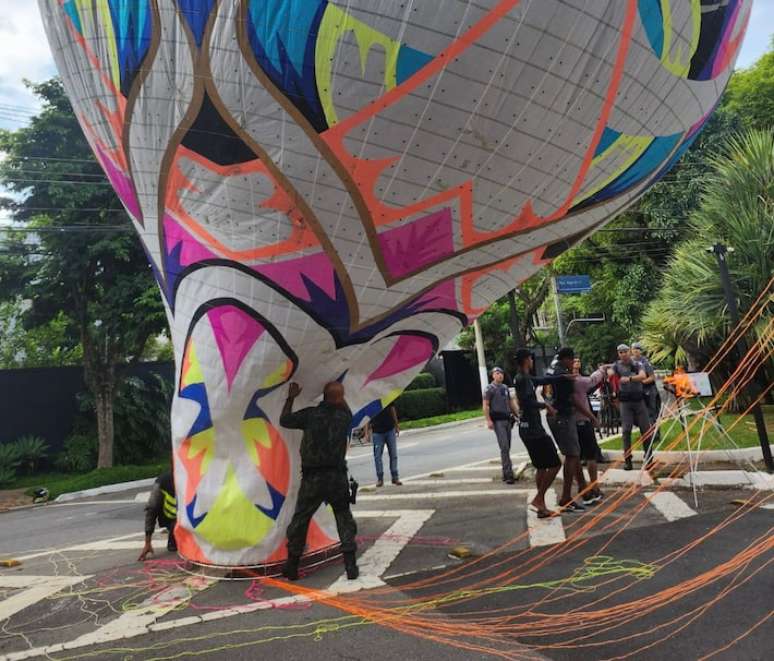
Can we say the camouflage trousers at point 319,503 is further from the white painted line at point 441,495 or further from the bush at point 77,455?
the bush at point 77,455

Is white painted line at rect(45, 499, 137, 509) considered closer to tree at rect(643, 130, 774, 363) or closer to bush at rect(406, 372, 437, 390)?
tree at rect(643, 130, 774, 363)

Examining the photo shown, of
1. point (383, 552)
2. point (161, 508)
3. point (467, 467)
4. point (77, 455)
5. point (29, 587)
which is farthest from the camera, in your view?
point (77, 455)

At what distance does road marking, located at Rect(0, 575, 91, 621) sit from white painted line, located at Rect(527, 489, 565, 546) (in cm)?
401

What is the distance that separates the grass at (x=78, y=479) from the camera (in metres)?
13.4

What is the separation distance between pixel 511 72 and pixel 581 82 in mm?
502

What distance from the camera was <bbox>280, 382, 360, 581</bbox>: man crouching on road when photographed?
4.52m

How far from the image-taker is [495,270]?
16.9 ft

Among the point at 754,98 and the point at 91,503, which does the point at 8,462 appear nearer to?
the point at 91,503

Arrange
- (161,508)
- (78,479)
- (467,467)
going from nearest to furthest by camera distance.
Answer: (161,508)
(467,467)
(78,479)

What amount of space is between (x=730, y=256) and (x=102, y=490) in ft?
45.6

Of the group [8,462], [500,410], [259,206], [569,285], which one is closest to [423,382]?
[569,285]

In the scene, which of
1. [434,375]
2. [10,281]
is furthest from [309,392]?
[434,375]

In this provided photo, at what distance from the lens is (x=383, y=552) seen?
203 inches

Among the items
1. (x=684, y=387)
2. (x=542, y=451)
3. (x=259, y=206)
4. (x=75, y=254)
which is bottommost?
(x=542, y=451)
